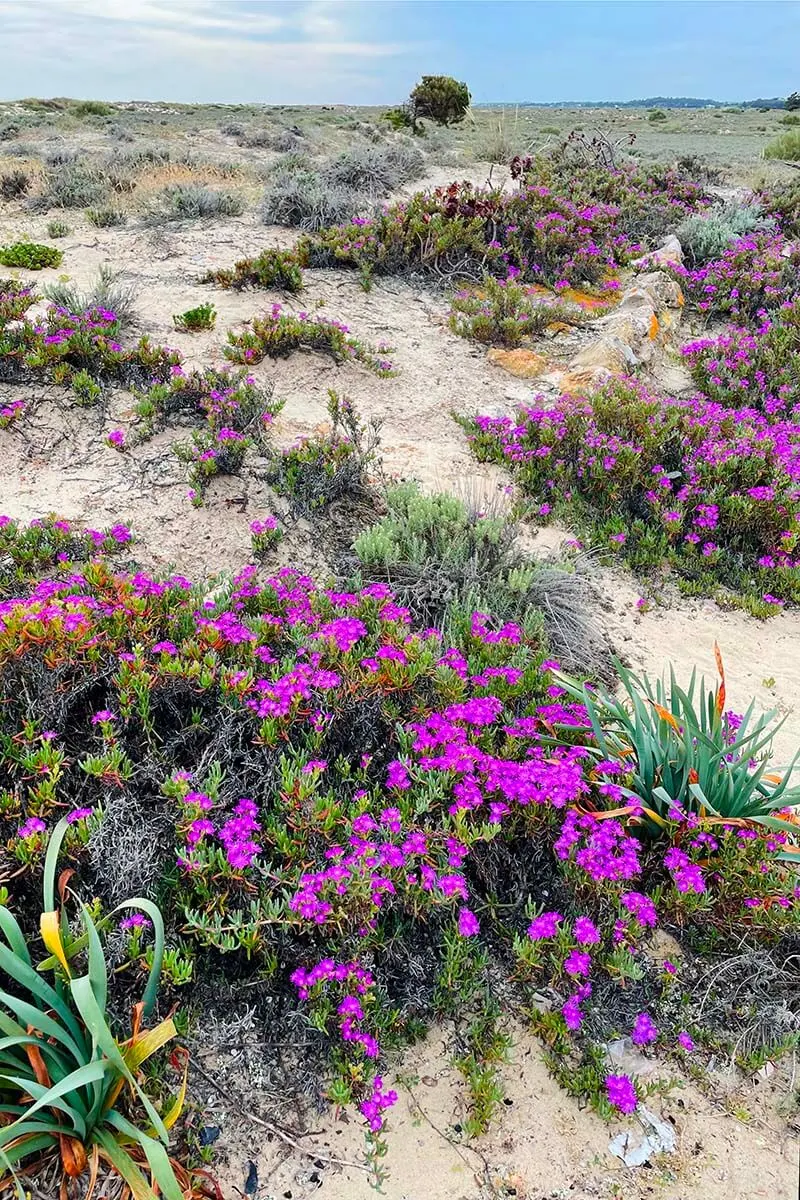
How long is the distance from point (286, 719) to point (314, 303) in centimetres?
724

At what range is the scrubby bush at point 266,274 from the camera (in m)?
9.15

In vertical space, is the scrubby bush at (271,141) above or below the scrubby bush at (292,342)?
above

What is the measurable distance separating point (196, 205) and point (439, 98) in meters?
21.8

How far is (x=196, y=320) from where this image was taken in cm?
795

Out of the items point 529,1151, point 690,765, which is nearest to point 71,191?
point 690,765

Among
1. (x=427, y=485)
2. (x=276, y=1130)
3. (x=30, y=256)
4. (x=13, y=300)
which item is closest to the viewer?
(x=276, y=1130)

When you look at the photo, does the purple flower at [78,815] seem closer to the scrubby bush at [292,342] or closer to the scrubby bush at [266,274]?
the scrubby bush at [292,342]

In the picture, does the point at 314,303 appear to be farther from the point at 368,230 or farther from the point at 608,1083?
the point at 608,1083

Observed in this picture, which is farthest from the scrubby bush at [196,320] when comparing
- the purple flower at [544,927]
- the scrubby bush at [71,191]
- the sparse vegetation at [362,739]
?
the purple flower at [544,927]

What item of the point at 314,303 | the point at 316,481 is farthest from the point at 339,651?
the point at 314,303

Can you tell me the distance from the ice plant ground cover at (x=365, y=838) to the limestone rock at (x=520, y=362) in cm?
548

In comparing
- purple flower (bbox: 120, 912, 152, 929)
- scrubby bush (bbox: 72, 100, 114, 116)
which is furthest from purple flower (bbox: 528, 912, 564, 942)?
scrubby bush (bbox: 72, 100, 114, 116)

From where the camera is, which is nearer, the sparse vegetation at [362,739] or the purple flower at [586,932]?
the sparse vegetation at [362,739]

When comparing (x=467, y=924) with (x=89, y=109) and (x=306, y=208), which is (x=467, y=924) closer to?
(x=306, y=208)
